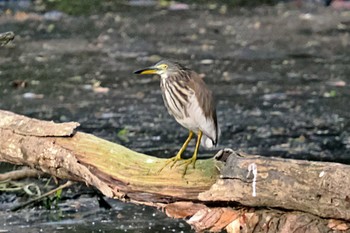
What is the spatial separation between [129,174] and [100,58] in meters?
7.15

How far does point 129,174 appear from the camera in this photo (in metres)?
5.31

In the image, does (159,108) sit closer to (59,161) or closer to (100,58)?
(100,58)

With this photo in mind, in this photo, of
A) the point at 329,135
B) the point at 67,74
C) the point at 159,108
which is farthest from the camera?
the point at 67,74

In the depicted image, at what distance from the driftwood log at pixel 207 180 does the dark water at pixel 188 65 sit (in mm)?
914

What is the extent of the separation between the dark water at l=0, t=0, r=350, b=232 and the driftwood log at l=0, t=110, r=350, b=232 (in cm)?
91

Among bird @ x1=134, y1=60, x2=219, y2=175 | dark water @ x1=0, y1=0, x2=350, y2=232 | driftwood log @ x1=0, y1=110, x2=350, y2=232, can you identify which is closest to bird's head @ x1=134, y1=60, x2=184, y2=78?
bird @ x1=134, y1=60, x2=219, y2=175

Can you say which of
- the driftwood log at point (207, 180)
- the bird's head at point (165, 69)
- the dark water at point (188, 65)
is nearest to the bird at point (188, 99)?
the bird's head at point (165, 69)

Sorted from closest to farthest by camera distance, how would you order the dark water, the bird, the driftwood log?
1. the driftwood log
2. the bird
3. the dark water

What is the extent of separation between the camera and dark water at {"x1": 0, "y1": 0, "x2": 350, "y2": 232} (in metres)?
8.48

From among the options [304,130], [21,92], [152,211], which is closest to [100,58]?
[21,92]

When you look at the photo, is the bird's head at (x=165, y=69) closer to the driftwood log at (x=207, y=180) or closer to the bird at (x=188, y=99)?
the bird at (x=188, y=99)

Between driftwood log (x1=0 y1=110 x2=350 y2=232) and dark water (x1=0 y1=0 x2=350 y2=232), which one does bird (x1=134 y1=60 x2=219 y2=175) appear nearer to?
driftwood log (x1=0 y1=110 x2=350 y2=232)

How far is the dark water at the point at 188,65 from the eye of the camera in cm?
848

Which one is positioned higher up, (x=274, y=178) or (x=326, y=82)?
(x=274, y=178)
